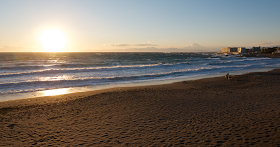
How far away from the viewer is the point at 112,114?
27.6 ft

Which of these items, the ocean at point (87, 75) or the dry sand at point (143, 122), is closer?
the dry sand at point (143, 122)

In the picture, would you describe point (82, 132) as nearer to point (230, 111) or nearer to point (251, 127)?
point (251, 127)

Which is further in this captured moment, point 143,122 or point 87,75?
point 87,75

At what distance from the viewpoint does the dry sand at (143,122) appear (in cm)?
576

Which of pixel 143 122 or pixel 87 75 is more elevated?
pixel 87 75

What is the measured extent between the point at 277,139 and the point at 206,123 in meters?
2.35

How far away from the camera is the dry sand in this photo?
5762 millimetres

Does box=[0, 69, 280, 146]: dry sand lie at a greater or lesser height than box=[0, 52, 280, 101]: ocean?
lesser

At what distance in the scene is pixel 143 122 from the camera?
7305 mm

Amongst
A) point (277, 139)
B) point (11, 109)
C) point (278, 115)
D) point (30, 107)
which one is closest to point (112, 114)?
point (30, 107)

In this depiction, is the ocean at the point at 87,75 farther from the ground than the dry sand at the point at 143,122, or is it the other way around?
the ocean at the point at 87,75

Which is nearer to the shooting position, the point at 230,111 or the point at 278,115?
the point at 278,115

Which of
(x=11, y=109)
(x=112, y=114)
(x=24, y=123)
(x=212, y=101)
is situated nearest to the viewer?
(x=24, y=123)

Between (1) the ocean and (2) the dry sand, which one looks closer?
(2) the dry sand
